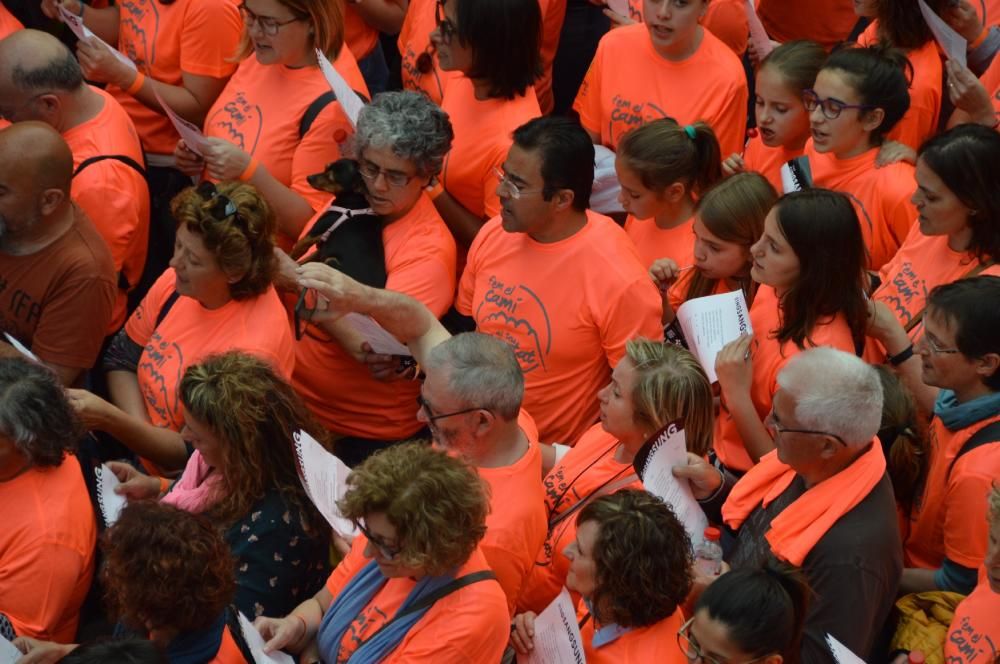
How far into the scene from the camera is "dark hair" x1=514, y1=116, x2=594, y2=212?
482 centimetres

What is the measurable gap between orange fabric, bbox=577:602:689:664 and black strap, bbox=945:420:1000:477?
3.40 ft

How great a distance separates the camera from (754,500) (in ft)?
13.3

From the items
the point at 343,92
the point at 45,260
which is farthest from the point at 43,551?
the point at 343,92

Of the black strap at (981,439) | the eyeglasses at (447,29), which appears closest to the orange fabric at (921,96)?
the eyeglasses at (447,29)

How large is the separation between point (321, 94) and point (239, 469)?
2106mm

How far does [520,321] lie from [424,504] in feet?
5.04

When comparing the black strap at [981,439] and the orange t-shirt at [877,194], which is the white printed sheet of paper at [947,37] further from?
the black strap at [981,439]

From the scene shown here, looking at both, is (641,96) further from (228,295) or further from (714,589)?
(714,589)

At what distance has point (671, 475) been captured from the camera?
396 cm

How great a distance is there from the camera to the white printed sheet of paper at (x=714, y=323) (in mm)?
4453

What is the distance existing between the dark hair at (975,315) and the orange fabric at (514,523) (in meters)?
1.34

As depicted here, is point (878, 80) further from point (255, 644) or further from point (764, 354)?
point (255, 644)

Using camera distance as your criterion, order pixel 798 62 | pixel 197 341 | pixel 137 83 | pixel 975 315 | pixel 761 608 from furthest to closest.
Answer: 1. pixel 137 83
2. pixel 798 62
3. pixel 197 341
4. pixel 975 315
5. pixel 761 608

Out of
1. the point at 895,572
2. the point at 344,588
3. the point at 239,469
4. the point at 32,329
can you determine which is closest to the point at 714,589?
the point at 895,572
